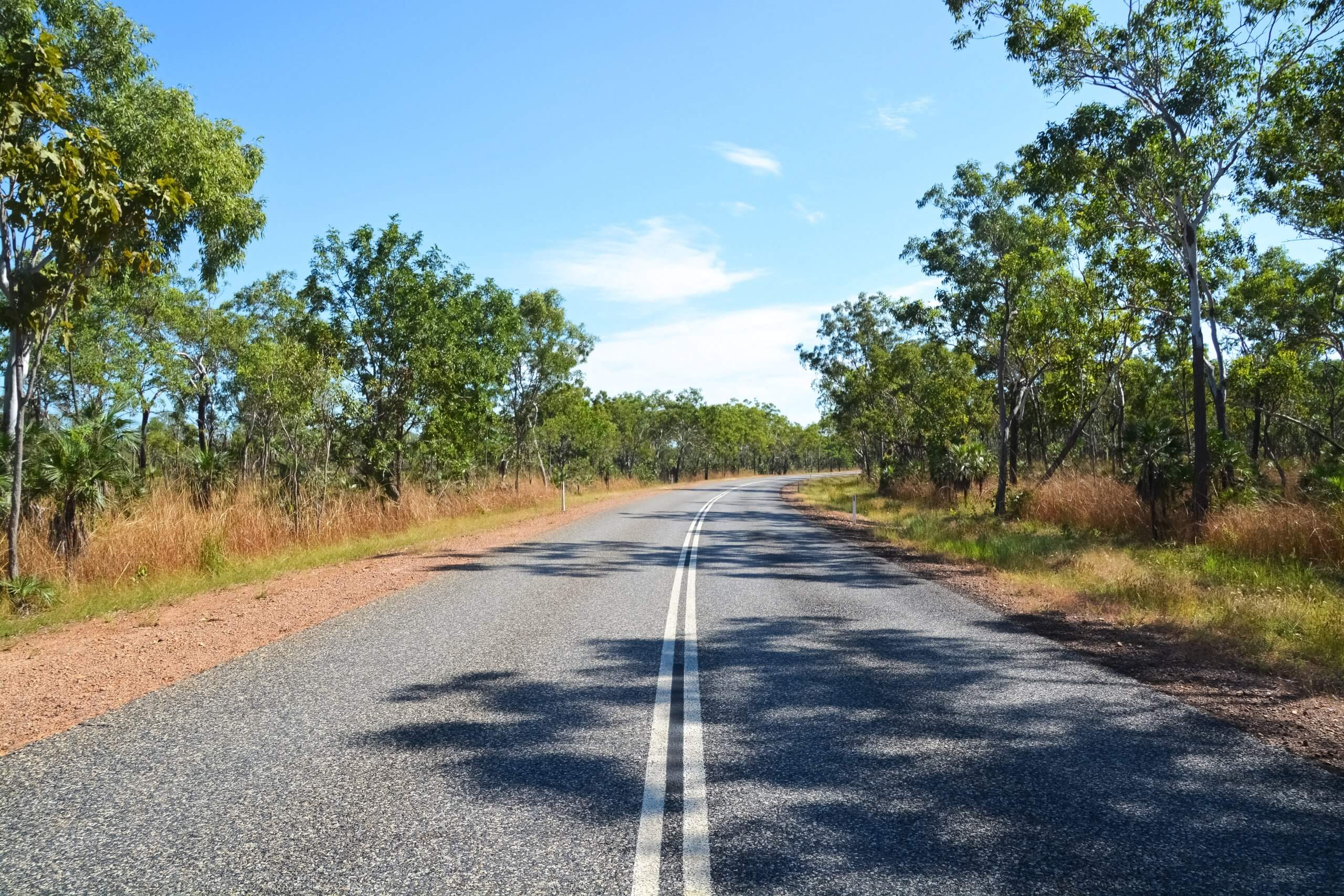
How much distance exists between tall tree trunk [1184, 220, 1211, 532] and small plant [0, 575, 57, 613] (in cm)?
1813

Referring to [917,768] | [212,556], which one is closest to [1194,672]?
[917,768]

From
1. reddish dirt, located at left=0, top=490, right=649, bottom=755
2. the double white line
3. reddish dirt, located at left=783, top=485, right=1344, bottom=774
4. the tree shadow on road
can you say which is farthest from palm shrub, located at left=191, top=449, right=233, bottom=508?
reddish dirt, located at left=783, top=485, right=1344, bottom=774

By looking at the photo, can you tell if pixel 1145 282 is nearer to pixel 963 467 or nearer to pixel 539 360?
pixel 963 467

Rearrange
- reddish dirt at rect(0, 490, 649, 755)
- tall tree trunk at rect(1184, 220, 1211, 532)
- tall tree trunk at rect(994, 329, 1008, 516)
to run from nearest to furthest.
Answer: reddish dirt at rect(0, 490, 649, 755)
tall tree trunk at rect(1184, 220, 1211, 532)
tall tree trunk at rect(994, 329, 1008, 516)

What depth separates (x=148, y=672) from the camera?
22.1 ft

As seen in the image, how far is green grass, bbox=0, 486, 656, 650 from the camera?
9.50m

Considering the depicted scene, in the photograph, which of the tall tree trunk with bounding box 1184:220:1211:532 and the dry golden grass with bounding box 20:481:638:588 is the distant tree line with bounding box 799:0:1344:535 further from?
the dry golden grass with bounding box 20:481:638:588

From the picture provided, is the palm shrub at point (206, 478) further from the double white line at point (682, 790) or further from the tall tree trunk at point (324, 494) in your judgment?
the double white line at point (682, 790)

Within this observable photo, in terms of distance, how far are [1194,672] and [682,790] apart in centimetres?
500

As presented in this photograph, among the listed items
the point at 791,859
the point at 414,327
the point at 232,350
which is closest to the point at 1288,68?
the point at 791,859

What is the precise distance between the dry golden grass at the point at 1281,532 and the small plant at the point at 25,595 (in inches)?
680

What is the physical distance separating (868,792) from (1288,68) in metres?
15.8

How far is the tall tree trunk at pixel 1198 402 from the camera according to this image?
47.8ft

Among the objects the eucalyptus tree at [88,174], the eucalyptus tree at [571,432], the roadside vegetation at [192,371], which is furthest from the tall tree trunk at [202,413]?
the eucalyptus tree at [88,174]
